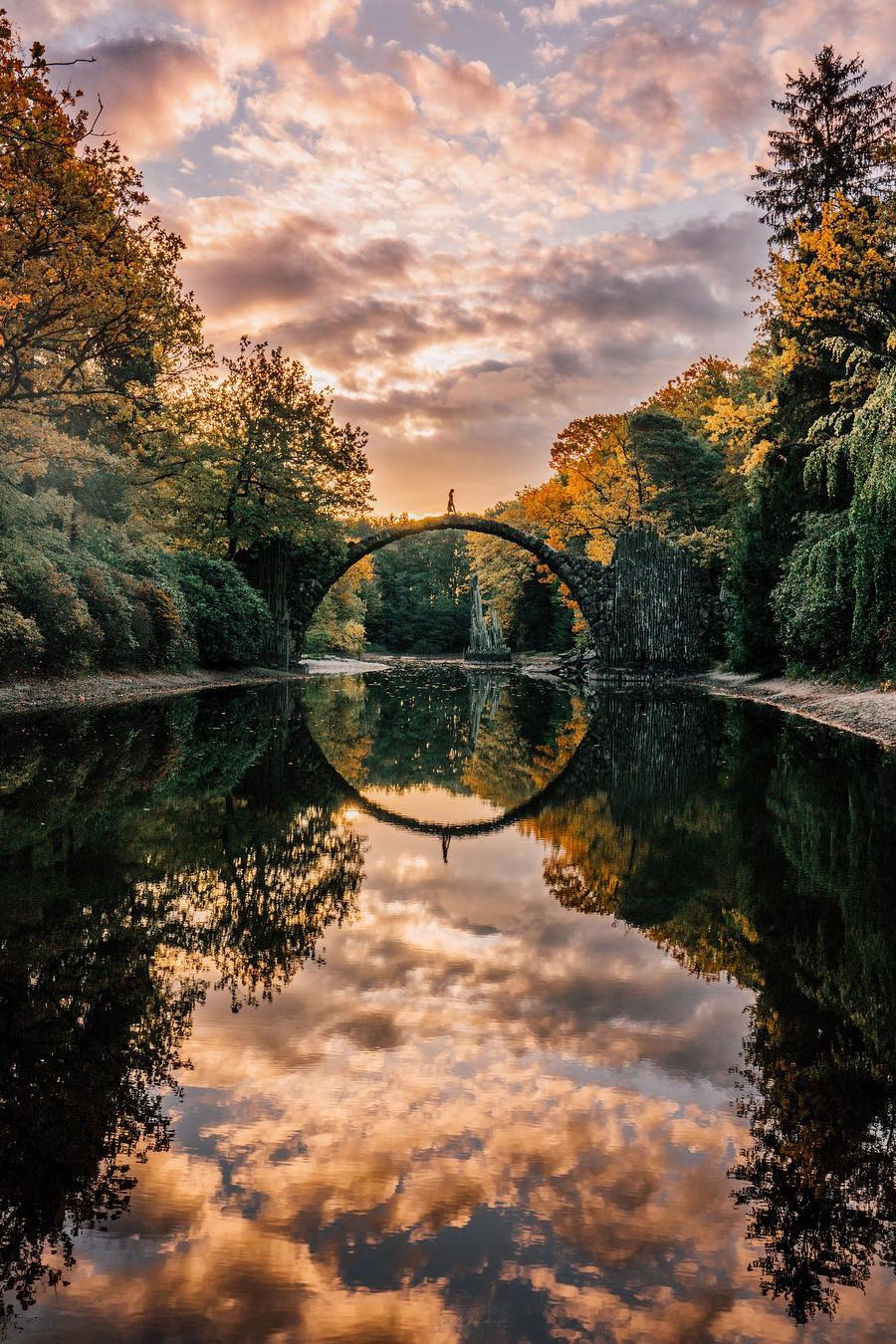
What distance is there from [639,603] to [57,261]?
939 inches

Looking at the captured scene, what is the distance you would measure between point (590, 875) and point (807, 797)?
3.26m

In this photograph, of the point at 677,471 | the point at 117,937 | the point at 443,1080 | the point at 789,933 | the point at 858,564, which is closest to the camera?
the point at 443,1080

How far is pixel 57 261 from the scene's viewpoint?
13.3 metres

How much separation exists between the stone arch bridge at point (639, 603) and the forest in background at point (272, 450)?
116 centimetres

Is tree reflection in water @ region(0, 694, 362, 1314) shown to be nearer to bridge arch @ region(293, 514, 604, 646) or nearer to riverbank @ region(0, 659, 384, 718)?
riverbank @ region(0, 659, 384, 718)

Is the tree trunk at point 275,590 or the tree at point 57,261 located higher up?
the tree at point 57,261

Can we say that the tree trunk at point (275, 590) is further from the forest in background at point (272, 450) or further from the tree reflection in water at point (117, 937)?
the tree reflection in water at point (117, 937)

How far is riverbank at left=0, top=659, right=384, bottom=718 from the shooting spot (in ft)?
49.3

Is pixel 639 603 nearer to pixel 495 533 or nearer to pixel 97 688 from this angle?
pixel 495 533

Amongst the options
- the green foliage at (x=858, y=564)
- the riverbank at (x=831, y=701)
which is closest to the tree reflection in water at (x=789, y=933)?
the riverbank at (x=831, y=701)

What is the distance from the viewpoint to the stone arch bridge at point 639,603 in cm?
3269

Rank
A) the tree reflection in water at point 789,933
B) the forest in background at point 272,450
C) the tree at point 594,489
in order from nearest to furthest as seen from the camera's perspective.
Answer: the tree reflection in water at point 789,933
the forest in background at point 272,450
the tree at point 594,489

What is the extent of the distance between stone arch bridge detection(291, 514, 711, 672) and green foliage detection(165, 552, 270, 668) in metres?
4.93

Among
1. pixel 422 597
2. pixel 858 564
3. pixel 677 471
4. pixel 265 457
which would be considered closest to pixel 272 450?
pixel 265 457
